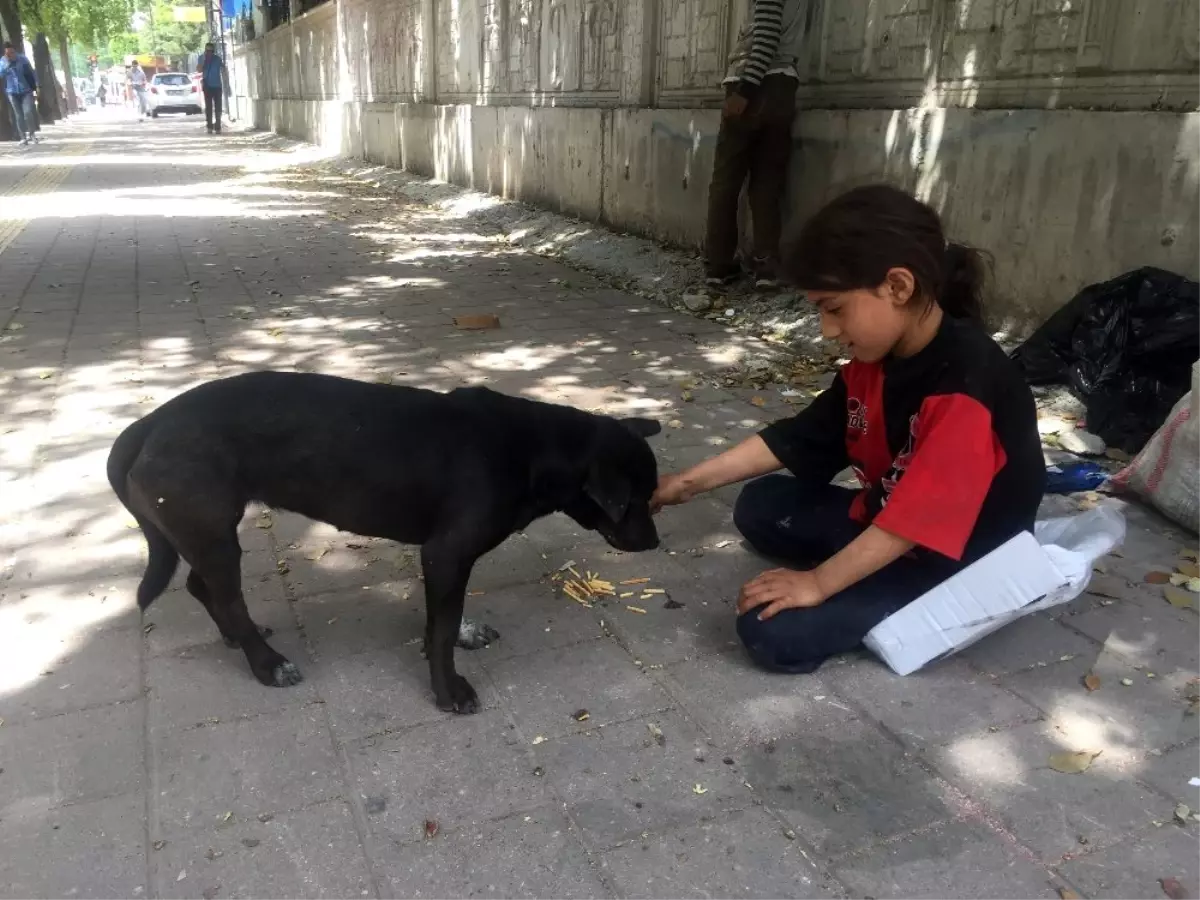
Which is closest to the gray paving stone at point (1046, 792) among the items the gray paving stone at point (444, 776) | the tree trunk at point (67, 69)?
the gray paving stone at point (444, 776)

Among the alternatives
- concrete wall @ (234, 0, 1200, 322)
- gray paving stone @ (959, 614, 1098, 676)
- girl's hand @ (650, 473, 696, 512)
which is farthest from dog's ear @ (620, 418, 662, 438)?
concrete wall @ (234, 0, 1200, 322)

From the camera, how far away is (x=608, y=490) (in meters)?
2.74

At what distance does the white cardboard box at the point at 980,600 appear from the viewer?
2738 mm

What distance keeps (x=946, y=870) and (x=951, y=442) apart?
1.07 metres

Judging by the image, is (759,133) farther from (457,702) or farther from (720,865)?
(720,865)

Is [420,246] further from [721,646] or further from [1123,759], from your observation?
[1123,759]

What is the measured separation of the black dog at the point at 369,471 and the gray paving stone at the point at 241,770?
10.3 inches

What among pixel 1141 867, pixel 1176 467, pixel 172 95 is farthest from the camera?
pixel 172 95

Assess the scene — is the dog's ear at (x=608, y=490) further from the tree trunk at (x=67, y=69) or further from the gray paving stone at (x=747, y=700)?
the tree trunk at (x=67, y=69)

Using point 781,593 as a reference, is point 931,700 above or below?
below

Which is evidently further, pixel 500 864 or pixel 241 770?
pixel 241 770

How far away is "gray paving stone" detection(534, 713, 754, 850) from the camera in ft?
7.49

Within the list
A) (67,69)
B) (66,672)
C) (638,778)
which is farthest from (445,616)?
(67,69)

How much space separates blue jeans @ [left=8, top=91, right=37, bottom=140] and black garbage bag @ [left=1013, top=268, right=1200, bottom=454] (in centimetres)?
2800
